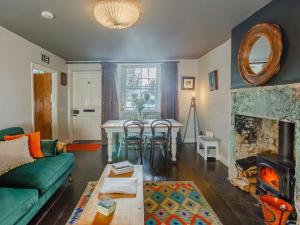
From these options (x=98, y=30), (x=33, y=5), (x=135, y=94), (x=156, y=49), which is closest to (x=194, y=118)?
(x=135, y=94)

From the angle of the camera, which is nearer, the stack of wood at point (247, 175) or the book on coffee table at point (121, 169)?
the book on coffee table at point (121, 169)

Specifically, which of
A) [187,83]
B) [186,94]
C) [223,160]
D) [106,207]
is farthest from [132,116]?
[106,207]

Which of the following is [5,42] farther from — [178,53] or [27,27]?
[178,53]

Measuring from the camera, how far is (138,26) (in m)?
2.88

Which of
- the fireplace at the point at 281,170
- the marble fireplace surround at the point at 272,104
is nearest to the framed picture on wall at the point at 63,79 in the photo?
the marble fireplace surround at the point at 272,104

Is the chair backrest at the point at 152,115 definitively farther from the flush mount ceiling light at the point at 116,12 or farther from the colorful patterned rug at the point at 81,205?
the flush mount ceiling light at the point at 116,12

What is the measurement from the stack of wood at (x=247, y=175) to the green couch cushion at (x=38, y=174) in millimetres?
2498

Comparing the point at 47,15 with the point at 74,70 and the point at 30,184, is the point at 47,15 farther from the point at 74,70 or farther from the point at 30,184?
the point at 74,70

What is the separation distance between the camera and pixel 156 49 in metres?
4.22

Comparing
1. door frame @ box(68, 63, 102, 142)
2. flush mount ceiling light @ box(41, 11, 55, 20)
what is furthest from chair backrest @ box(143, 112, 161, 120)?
flush mount ceiling light @ box(41, 11, 55, 20)

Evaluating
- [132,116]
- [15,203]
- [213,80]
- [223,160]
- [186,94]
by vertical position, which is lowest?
[223,160]

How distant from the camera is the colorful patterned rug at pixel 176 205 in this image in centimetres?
206

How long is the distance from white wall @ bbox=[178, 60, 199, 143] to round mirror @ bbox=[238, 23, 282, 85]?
274 cm

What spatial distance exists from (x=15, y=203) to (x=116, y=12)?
1938mm
